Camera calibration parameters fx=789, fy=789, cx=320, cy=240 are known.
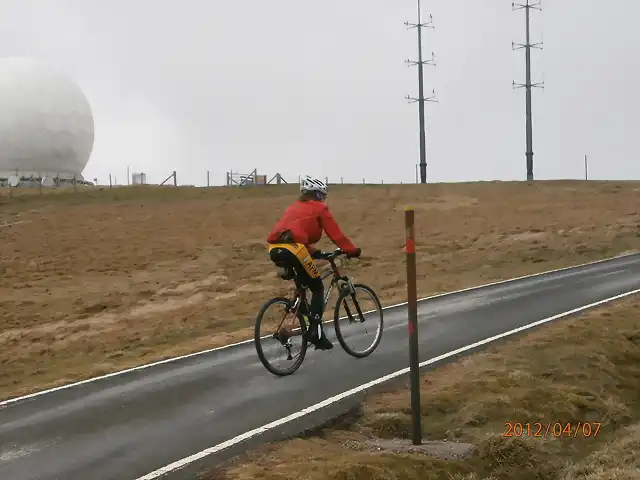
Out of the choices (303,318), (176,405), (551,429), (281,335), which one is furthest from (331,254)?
(551,429)

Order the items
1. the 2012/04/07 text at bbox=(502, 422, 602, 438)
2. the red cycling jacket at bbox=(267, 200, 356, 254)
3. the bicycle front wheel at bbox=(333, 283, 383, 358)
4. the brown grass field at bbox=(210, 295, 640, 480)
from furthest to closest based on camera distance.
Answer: the bicycle front wheel at bbox=(333, 283, 383, 358)
the red cycling jacket at bbox=(267, 200, 356, 254)
the 2012/04/07 text at bbox=(502, 422, 602, 438)
the brown grass field at bbox=(210, 295, 640, 480)

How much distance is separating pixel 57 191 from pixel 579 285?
33.3 m

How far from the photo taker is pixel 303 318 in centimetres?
860

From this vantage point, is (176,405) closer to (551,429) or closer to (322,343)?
(322,343)

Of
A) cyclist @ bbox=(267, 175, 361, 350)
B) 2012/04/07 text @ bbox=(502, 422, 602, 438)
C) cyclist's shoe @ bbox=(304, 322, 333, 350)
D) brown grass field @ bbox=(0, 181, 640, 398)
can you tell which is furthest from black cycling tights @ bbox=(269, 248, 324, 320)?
brown grass field @ bbox=(0, 181, 640, 398)

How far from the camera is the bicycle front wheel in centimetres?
916

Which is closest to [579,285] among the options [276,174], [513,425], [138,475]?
[513,425]

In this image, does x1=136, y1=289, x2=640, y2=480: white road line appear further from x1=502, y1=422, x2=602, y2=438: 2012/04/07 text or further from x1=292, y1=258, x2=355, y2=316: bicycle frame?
x1=502, y1=422, x2=602, y2=438: 2012/04/07 text

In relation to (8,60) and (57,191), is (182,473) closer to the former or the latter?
(57,191)

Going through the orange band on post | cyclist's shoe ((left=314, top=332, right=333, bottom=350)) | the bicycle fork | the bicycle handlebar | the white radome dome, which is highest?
the white radome dome

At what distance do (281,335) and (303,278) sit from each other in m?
0.67

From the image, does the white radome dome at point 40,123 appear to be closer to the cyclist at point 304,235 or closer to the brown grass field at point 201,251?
the brown grass field at point 201,251

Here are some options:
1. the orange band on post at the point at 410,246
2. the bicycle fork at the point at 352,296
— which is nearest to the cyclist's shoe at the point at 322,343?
the bicycle fork at the point at 352,296

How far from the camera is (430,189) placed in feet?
132
